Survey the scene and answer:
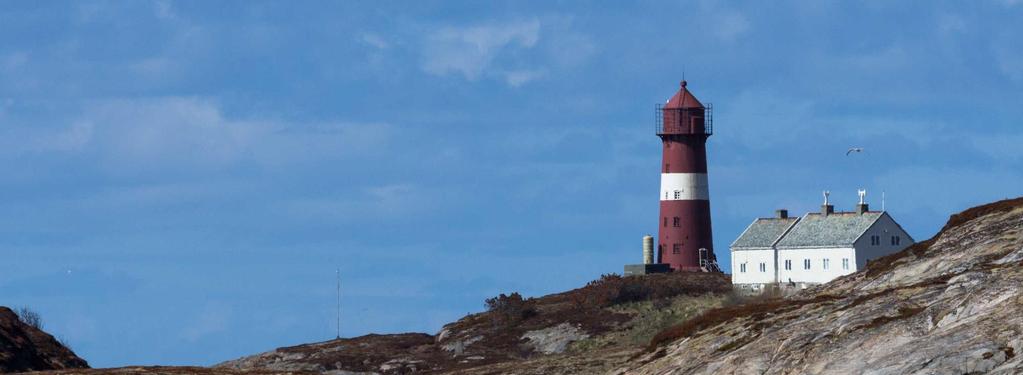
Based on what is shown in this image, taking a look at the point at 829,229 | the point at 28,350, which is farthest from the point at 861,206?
the point at 28,350

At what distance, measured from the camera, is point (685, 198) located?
105438 millimetres

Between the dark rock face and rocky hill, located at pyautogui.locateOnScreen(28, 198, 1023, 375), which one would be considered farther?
the dark rock face

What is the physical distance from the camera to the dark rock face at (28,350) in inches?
2320

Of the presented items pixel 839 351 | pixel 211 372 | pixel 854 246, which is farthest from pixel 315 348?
pixel 839 351

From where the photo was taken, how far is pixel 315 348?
9712cm

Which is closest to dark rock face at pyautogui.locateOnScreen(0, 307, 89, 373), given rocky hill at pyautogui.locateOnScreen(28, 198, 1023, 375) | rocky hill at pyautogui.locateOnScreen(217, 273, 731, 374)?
rocky hill at pyautogui.locateOnScreen(28, 198, 1023, 375)

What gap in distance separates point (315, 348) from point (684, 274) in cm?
2454

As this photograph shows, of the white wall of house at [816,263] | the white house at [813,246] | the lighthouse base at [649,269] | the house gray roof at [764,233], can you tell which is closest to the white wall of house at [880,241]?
the white house at [813,246]

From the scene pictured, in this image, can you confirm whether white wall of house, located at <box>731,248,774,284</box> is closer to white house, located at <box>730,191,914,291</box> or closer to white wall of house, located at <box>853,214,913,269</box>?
white house, located at <box>730,191,914,291</box>

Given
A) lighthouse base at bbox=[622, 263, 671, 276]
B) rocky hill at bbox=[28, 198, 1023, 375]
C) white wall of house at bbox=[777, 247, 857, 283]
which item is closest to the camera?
rocky hill at bbox=[28, 198, 1023, 375]

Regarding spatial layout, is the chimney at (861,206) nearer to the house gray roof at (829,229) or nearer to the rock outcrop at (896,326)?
the house gray roof at (829,229)

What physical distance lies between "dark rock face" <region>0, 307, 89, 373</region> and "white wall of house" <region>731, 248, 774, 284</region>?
144 ft

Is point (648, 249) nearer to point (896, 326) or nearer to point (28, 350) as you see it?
point (28, 350)

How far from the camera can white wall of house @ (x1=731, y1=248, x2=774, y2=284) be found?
94062mm
